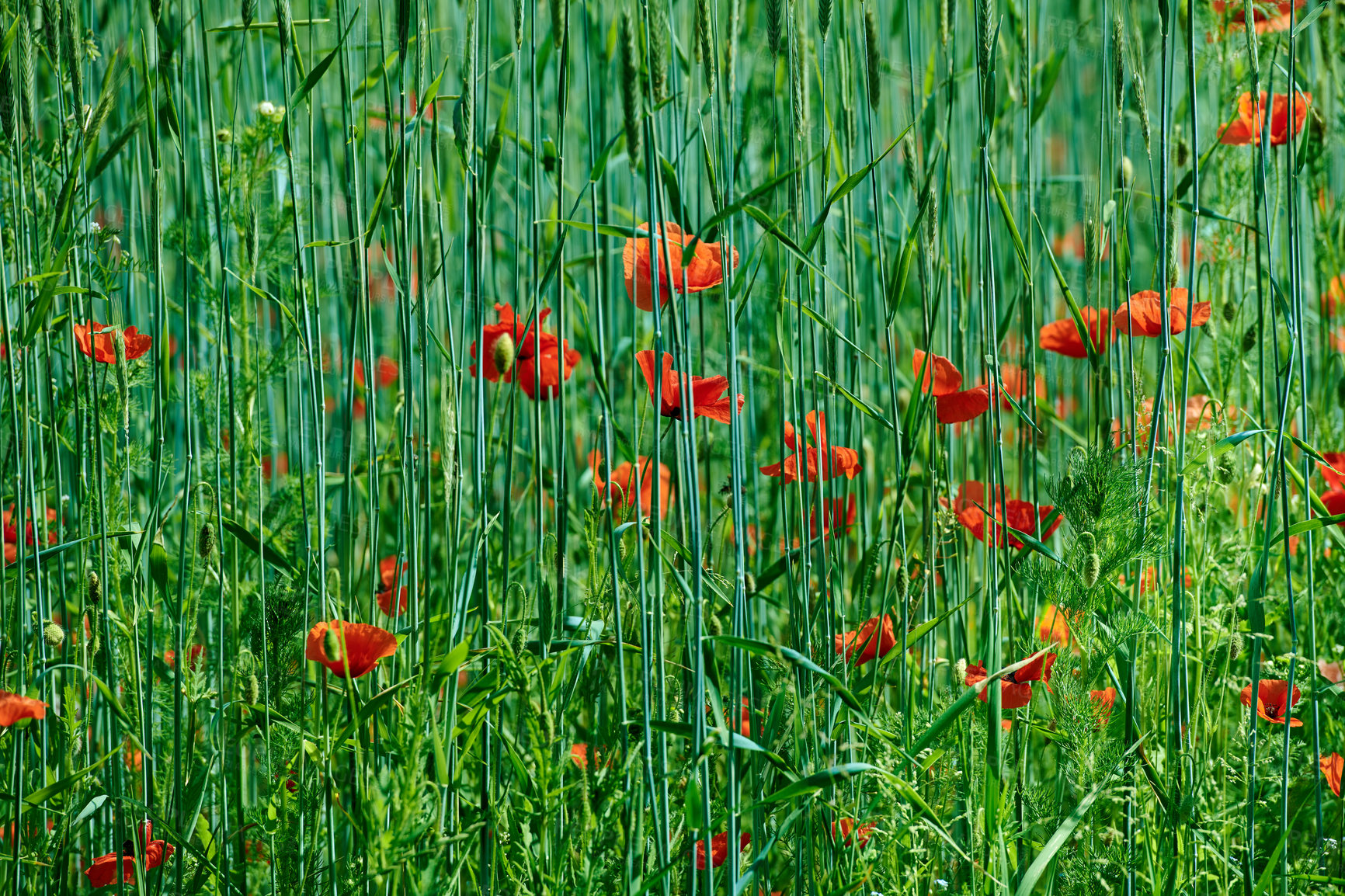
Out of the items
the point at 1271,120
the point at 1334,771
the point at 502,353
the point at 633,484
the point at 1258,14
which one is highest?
the point at 1258,14

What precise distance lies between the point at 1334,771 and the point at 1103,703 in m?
0.24

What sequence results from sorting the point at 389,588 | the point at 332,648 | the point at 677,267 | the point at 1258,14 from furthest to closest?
1. the point at 1258,14
2. the point at 389,588
3. the point at 677,267
4. the point at 332,648

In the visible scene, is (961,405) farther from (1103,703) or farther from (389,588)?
(389,588)

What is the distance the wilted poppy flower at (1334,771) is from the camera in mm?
850

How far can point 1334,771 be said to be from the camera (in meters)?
0.85

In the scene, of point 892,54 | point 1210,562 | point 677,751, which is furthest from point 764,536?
point 892,54

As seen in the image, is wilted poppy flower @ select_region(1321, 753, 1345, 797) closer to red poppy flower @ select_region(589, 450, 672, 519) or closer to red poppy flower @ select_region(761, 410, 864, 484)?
red poppy flower @ select_region(761, 410, 864, 484)

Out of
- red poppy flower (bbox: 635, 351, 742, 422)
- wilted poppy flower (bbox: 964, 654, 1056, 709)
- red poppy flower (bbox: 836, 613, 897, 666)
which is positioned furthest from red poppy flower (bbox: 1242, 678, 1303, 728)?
red poppy flower (bbox: 635, 351, 742, 422)

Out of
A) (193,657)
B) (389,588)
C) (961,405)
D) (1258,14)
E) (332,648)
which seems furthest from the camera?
(1258,14)

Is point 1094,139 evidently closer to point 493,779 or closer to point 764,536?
point 764,536

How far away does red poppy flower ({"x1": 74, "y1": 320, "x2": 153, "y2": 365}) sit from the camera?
764 mm

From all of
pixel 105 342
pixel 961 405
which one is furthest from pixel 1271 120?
pixel 105 342

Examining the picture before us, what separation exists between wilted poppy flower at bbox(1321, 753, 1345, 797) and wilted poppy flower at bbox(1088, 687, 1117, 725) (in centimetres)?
17

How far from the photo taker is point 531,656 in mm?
668
